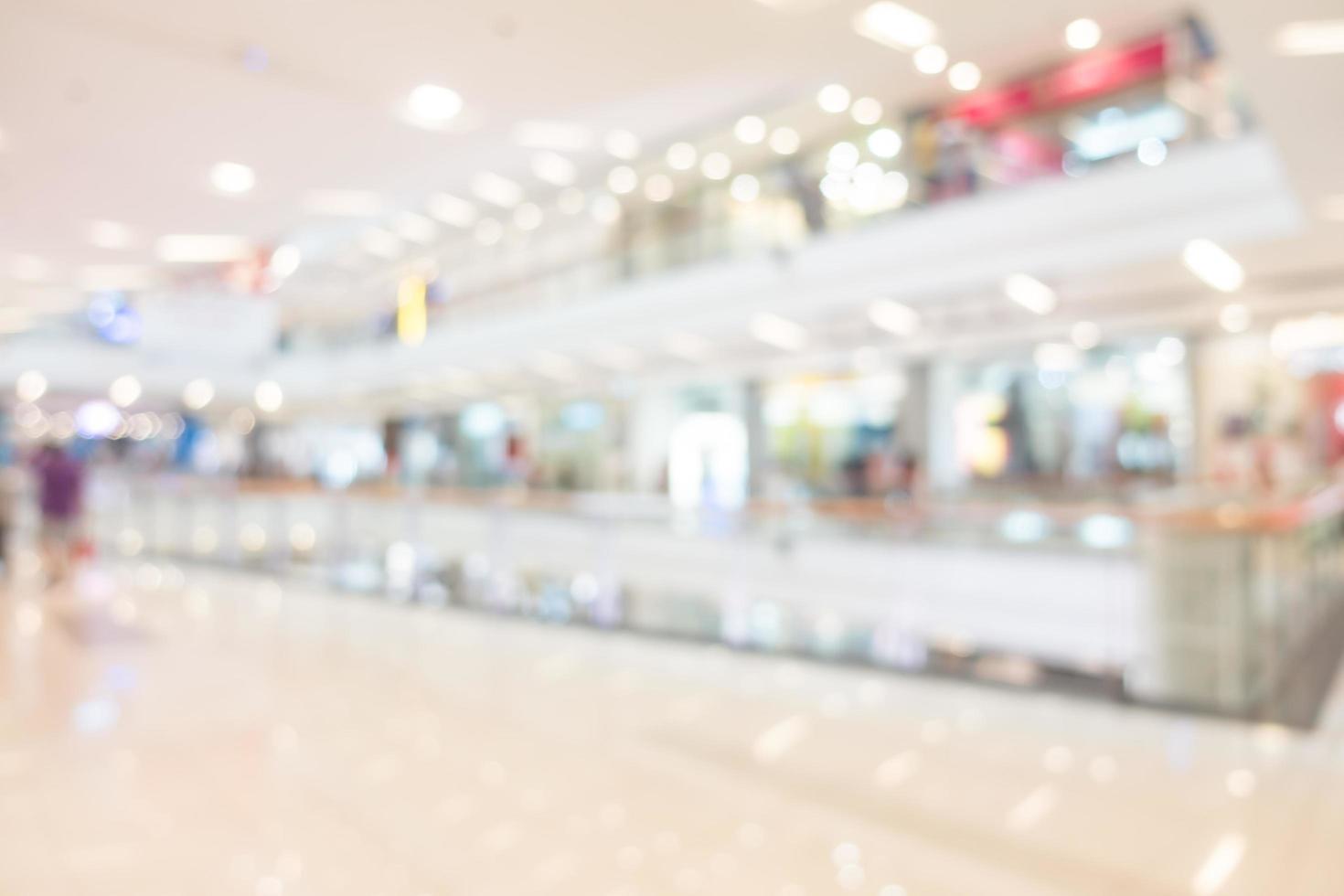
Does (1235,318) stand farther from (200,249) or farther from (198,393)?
(198,393)

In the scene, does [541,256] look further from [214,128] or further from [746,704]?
[746,704]

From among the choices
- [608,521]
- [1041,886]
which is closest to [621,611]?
[608,521]

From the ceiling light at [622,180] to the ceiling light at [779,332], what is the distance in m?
4.19

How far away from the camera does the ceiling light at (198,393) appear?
24.3 metres

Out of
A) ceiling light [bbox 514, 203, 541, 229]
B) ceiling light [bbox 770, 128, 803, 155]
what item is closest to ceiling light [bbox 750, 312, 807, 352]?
ceiling light [bbox 770, 128, 803, 155]

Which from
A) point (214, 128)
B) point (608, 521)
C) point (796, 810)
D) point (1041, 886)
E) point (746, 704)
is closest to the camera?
point (1041, 886)

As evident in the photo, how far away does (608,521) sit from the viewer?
911cm

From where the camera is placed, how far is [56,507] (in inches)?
406

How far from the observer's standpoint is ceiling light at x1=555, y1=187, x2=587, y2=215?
18.9 meters

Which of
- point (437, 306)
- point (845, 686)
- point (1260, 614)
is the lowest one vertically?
point (845, 686)

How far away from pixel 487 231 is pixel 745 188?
831 centimetres

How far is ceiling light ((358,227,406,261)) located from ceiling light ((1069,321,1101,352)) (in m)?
13.3

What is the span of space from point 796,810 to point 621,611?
4424mm

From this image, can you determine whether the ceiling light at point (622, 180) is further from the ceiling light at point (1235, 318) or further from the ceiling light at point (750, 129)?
the ceiling light at point (1235, 318)
